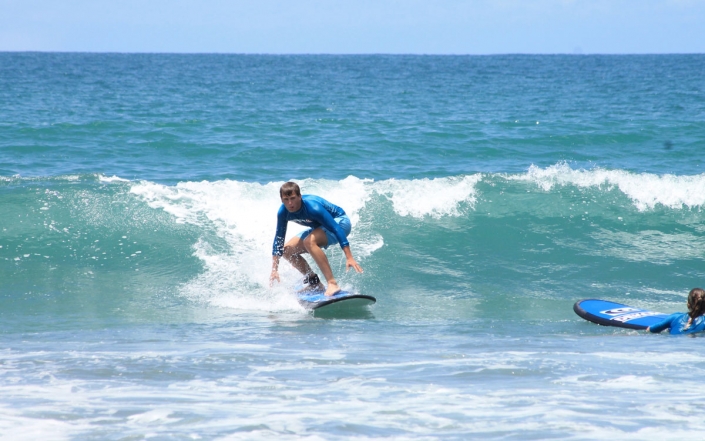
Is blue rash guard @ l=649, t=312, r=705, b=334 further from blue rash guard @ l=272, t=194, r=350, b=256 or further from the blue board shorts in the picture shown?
the blue board shorts

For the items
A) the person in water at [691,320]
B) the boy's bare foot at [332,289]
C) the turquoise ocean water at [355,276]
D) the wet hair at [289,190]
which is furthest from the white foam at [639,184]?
the wet hair at [289,190]

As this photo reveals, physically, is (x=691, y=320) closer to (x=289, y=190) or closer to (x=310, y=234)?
(x=310, y=234)

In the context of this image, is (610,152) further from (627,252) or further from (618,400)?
(618,400)

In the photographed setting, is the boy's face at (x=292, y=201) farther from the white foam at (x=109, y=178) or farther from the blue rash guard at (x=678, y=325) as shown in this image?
the white foam at (x=109, y=178)

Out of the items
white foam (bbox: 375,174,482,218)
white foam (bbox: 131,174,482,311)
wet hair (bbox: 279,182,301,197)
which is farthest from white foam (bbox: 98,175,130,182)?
wet hair (bbox: 279,182,301,197)

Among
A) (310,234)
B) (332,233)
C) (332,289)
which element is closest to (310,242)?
(310,234)

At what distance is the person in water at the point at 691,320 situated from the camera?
245 inches

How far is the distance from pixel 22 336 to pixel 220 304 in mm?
2011

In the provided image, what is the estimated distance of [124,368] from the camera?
4.92m

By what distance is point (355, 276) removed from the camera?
8.88 metres

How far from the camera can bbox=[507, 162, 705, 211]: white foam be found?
11.8 metres

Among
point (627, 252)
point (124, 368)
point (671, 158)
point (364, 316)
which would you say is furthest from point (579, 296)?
point (671, 158)

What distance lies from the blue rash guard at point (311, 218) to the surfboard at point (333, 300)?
490 millimetres

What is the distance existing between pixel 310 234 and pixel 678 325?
344cm
